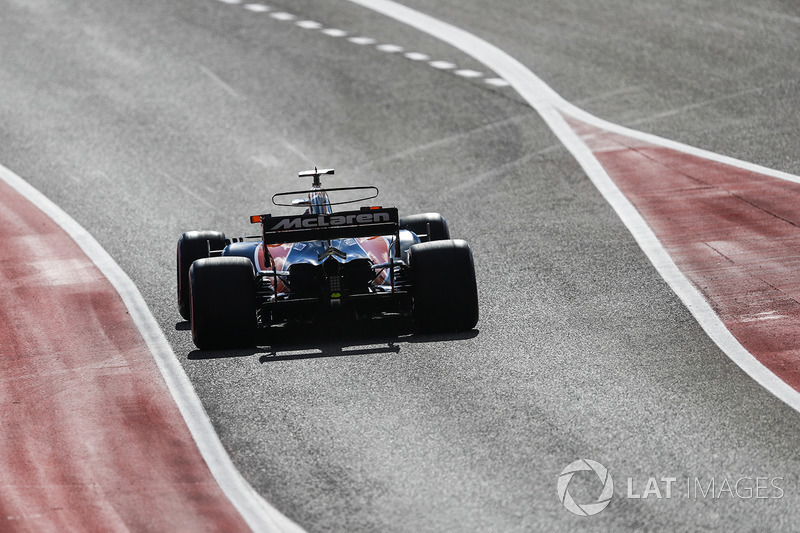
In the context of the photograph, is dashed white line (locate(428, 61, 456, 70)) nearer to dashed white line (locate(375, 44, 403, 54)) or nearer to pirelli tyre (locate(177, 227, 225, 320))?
dashed white line (locate(375, 44, 403, 54))

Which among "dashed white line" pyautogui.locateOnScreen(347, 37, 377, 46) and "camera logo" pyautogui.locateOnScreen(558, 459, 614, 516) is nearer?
"camera logo" pyautogui.locateOnScreen(558, 459, 614, 516)

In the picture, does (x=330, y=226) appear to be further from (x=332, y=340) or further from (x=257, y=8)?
(x=257, y=8)

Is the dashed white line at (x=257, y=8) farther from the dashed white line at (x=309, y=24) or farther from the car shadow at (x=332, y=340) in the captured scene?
the car shadow at (x=332, y=340)

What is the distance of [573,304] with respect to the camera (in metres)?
16.3

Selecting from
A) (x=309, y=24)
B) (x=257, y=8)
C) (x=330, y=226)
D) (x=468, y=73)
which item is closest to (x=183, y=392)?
(x=330, y=226)

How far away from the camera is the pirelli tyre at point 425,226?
17.1m

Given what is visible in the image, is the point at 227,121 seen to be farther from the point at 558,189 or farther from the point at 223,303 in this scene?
the point at 223,303

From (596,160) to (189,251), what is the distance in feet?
33.1

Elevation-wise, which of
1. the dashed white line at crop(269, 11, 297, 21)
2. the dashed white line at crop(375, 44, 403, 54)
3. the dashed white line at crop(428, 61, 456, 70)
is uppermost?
the dashed white line at crop(269, 11, 297, 21)

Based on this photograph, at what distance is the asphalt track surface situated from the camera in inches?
436

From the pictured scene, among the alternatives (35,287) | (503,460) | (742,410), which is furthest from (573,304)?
(35,287)

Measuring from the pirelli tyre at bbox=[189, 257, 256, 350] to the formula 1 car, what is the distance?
12mm

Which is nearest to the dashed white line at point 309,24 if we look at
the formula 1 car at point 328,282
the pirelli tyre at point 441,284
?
the formula 1 car at point 328,282

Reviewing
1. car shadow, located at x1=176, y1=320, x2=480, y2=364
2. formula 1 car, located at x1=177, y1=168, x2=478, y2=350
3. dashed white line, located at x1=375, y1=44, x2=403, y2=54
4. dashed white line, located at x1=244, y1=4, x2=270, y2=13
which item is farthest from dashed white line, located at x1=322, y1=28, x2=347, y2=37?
car shadow, located at x1=176, y1=320, x2=480, y2=364
